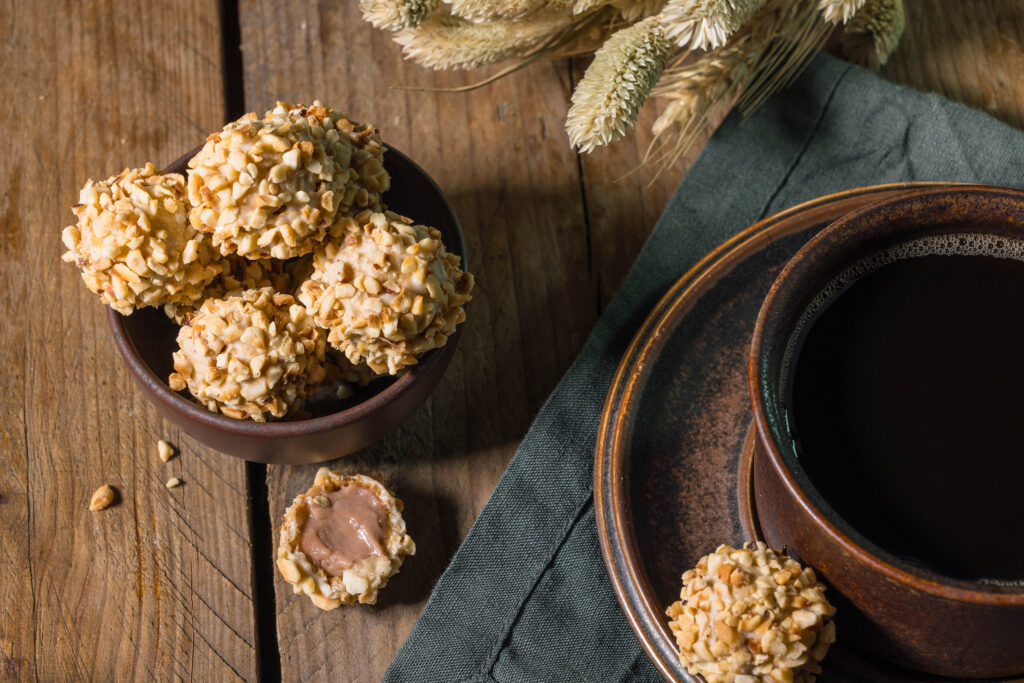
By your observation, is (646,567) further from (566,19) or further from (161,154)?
(161,154)

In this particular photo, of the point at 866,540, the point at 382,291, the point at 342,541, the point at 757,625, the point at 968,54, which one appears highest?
the point at 968,54

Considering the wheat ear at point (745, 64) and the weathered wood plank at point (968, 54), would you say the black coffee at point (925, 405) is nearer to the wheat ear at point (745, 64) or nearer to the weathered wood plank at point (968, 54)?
the wheat ear at point (745, 64)

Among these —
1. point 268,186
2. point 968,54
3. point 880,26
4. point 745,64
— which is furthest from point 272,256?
point 968,54

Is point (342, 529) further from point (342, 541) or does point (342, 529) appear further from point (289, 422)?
point (289, 422)

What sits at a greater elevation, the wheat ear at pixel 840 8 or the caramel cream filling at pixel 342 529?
the wheat ear at pixel 840 8

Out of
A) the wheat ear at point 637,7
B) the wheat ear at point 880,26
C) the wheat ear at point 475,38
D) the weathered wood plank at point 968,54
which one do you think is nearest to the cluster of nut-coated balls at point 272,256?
the wheat ear at point 475,38
